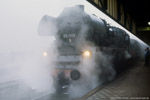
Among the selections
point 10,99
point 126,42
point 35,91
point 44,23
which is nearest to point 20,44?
point 44,23

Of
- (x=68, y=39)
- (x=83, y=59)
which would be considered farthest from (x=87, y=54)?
(x=68, y=39)

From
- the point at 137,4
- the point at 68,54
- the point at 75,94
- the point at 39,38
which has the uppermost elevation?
the point at 137,4

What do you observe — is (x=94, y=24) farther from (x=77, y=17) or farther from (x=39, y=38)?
(x=39, y=38)

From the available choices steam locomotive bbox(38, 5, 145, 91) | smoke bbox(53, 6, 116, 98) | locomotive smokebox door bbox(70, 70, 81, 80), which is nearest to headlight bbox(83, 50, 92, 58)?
steam locomotive bbox(38, 5, 145, 91)

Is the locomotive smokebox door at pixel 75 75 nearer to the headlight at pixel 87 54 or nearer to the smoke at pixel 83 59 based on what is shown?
the smoke at pixel 83 59

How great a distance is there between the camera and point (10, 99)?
624 centimetres

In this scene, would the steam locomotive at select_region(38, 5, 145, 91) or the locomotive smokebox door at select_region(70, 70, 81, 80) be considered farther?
the steam locomotive at select_region(38, 5, 145, 91)

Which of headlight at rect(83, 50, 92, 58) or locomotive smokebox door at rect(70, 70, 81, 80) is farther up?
headlight at rect(83, 50, 92, 58)

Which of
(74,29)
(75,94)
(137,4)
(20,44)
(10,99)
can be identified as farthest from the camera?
(137,4)

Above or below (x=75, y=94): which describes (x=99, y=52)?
above

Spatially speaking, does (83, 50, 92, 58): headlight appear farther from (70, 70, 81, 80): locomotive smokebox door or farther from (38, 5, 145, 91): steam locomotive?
(70, 70, 81, 80): locomotive smokebox door

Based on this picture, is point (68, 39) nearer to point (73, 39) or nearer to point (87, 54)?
point (73, 39)

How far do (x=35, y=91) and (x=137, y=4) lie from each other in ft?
28.2

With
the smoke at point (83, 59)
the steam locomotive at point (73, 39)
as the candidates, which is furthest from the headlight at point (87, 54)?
the smoke at point (83, 59)
